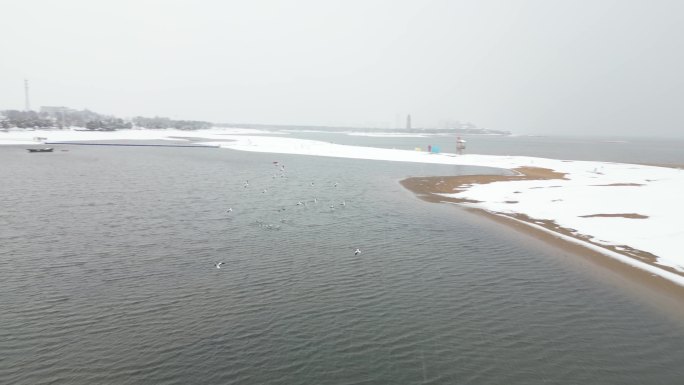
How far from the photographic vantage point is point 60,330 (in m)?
14.8

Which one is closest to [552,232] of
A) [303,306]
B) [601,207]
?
[601,207]

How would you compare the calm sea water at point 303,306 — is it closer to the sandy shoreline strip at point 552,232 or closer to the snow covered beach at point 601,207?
the sandy shoreline strip at point 552,232

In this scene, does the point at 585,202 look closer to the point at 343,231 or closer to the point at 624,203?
the point at 624,203

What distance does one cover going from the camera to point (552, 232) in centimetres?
3027

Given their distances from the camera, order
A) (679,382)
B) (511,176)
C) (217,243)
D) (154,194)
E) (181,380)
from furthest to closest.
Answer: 1. (511,176)
2. (154,194)
3. (217,243)
4. (679,382)
5. (181,380)

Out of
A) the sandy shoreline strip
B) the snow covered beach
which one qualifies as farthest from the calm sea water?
the snow covered beach

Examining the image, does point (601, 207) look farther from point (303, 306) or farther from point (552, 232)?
point (303, 306)

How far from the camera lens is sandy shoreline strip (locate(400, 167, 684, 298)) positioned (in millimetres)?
22055

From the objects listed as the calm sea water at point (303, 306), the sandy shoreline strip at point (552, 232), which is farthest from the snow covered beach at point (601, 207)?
the calm sea water at point (303, 306)

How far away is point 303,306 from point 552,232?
70.3 ft

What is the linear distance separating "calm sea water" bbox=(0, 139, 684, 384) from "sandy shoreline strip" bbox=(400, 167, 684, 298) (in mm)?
2166

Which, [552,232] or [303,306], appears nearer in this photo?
[303,306]

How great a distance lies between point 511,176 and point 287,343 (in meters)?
54.7

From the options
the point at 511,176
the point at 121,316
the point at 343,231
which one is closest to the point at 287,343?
the point at 121,316
